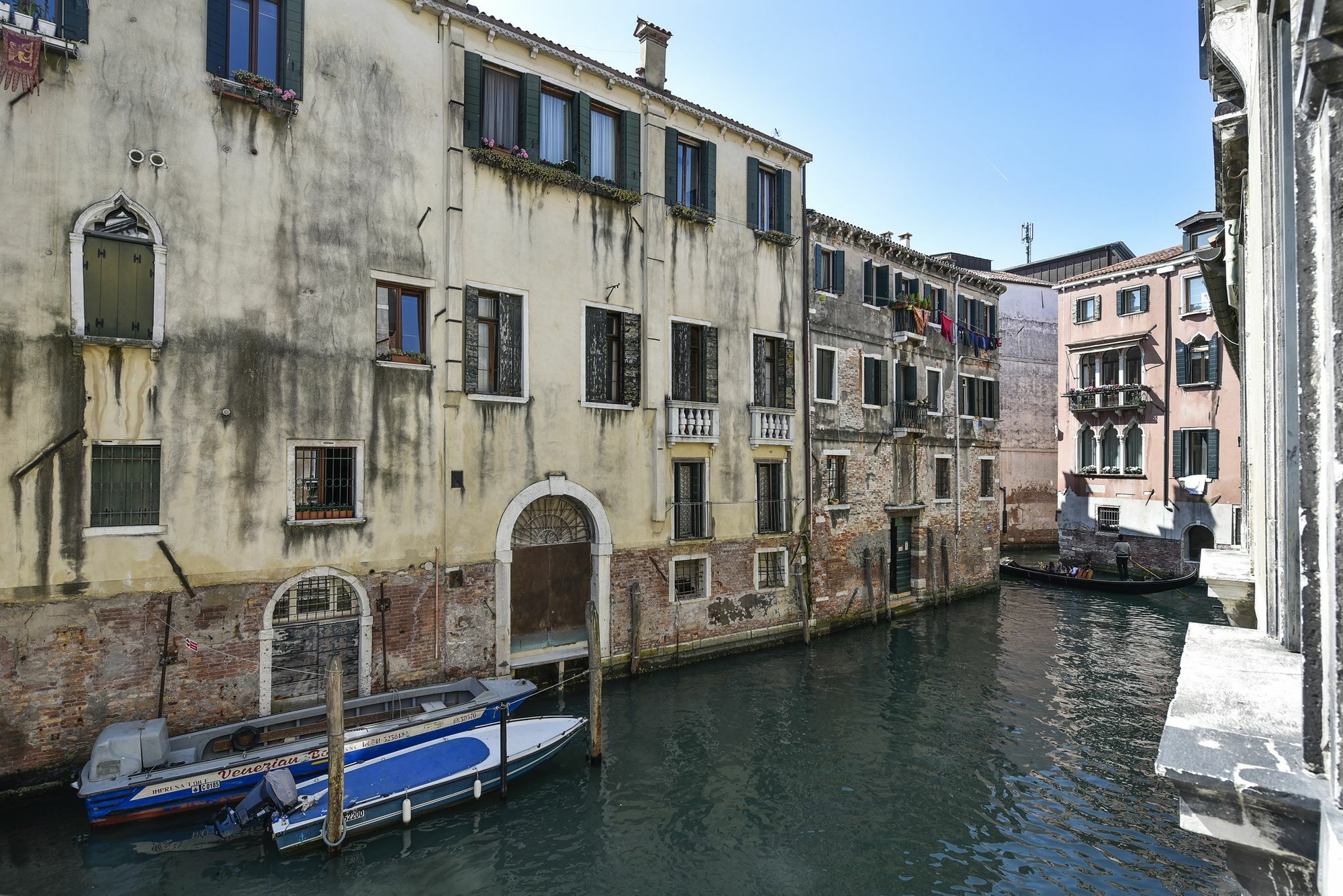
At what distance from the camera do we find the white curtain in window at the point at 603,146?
13.2 meters

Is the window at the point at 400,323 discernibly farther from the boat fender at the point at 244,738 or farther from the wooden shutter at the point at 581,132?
the boat fender at the point at 244,738

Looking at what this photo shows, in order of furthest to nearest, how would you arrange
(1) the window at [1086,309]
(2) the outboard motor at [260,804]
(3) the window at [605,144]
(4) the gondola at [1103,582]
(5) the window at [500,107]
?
(1) the window at [1086,309], (4) the gondola at [1103,582], (3) the window at [605,144], (5) the window at [500,107], (2) the outboard motor at [260,804]

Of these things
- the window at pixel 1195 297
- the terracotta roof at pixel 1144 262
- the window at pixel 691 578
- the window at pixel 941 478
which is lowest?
the window at pixel 691 578

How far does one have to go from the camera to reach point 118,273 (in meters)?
8.94

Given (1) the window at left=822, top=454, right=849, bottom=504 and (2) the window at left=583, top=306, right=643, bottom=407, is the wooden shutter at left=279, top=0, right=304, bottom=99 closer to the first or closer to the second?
(2) the window at left=583, top=306, right=643, bottom=407

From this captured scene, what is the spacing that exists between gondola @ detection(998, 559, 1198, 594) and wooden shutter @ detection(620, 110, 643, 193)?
56.0ft

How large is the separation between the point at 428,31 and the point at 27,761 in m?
10.8

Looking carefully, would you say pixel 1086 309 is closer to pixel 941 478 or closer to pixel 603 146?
pixel 941 478

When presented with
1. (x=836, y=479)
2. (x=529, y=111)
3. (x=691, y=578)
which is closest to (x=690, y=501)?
(x=691, y=578)

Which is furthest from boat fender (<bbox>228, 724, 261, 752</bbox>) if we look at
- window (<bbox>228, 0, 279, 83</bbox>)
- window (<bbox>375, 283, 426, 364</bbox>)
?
window (<bbox>228, 0, 279, 83</bbox>)

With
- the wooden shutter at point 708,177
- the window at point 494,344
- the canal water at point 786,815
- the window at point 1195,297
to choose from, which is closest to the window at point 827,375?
the wooden shutter at point 708,177

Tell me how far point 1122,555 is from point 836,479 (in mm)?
12824

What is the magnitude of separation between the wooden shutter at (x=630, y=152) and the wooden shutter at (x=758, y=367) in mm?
3975

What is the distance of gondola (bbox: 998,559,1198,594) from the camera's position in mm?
21844
